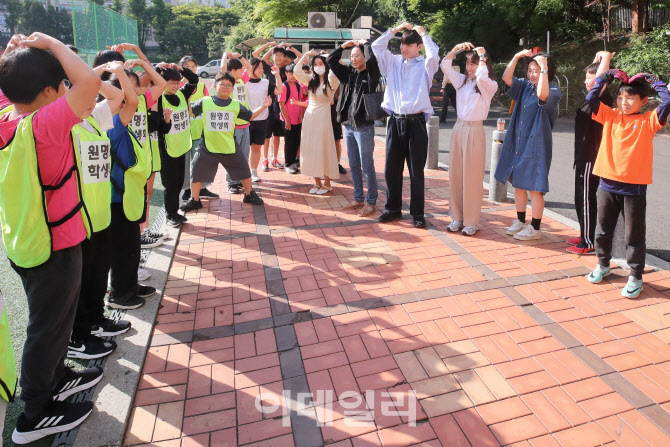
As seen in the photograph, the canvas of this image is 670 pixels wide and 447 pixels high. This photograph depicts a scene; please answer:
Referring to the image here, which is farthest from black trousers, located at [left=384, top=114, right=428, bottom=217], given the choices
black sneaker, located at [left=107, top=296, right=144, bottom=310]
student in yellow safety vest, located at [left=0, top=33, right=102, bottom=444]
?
student in yellow safety vest, located at [left=0, top=33, right=102, bottom=444]

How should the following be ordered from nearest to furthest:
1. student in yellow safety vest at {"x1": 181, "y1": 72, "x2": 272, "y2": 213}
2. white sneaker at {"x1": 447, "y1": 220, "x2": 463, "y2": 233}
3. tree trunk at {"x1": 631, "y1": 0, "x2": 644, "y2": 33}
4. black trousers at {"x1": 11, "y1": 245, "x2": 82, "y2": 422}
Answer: black trousers at {"x1": 11, "y1": 245, "x2": 82, "y2": 422} < white sneaker at {"x1": 447, "y1": 220, "x2": 463, "y2": 233} < student in yellow safety vest at {"x1": 181, "y1": 72, "x2": 272, "y2": 213} < tree trunk at {"x1": 631, "y1": 0, "x2": 644, "y2": 33}

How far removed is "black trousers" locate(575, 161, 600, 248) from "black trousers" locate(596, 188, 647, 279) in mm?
528

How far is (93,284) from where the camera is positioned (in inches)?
126

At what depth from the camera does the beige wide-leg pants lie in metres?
5.00

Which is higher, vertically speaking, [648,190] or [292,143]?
[292,143]

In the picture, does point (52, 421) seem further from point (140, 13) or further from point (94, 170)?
point (140, 13)

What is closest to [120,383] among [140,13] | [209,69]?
[209,69]

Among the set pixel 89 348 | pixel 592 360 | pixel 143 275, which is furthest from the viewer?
pixel 143 275

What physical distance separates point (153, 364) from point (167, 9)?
76343mm

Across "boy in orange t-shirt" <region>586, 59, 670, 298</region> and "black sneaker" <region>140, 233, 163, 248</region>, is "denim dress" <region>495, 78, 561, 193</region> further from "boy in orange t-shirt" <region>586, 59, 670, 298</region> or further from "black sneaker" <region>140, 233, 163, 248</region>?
"black sneaker" <region>140, 233, 163, 248</region>

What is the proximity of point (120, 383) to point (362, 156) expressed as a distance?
3808 mm

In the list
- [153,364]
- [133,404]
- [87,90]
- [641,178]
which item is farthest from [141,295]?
[641,178]

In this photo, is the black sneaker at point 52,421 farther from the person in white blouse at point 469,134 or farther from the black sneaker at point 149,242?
the person in white blouse at point 469,134

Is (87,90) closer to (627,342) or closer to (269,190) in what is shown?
(627,342)
